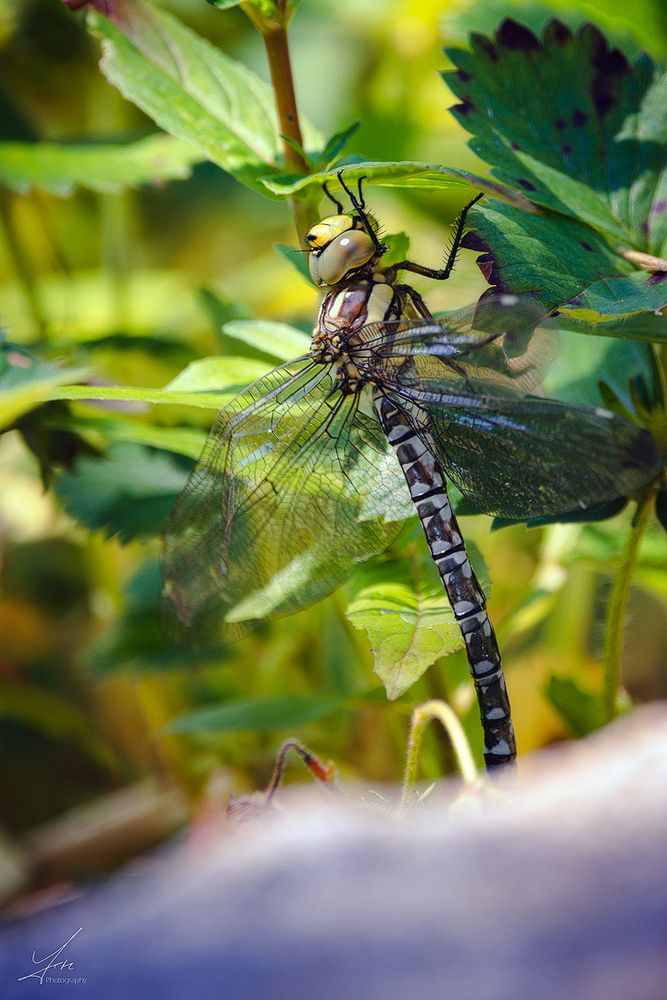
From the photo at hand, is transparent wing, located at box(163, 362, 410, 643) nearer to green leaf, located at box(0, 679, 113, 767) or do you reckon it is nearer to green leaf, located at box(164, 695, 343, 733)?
green leaf, located at box(164, 695, 343, 733)

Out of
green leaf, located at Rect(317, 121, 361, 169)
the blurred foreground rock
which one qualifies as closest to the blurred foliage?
green leaf, located at Rect(317, 121, 361, 169)

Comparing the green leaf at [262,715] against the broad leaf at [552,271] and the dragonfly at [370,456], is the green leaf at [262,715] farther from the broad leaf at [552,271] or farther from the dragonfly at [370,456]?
the broad leaf at [552,271]

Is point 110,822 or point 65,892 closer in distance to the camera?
point 65,892

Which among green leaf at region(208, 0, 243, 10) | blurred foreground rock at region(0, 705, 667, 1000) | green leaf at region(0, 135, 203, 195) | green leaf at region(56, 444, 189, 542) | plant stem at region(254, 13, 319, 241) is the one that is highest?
green leaf at region(0, 135, 203, 195)

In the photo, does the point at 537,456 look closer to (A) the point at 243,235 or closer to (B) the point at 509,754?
(B) the point at 509,754

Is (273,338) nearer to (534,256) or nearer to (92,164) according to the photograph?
Result: (534,256)

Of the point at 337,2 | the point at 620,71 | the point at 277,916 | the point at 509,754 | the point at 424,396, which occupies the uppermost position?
the point at 337,2

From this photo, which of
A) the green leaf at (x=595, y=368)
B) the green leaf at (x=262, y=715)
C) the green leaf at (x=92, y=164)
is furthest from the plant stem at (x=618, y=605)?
the green leaf at (x=92, y=164)

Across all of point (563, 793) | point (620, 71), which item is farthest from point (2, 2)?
point (563, 793)
